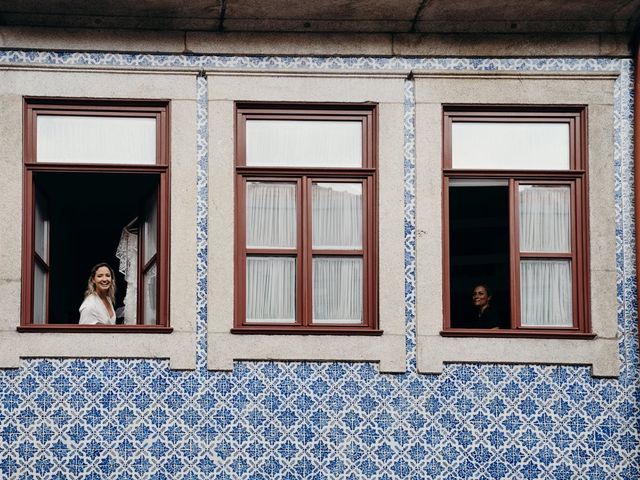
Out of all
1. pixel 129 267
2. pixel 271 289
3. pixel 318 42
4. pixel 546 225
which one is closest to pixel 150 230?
pixel 129 267

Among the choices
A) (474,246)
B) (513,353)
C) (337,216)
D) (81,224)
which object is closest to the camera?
(513,353)

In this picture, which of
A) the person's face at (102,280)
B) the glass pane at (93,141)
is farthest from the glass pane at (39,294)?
the glass pane at (93,141)

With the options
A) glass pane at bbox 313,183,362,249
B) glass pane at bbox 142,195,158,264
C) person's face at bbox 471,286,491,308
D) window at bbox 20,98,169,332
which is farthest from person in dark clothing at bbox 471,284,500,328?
glass pane at bbox 142,195,158,264

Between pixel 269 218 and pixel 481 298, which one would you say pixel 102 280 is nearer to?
pixel 269 218

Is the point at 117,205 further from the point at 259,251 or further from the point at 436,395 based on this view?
the point at 436,395

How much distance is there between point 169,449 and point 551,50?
4843 millimetres

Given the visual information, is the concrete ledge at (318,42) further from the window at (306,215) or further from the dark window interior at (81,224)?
the dark window interior at (81,224)

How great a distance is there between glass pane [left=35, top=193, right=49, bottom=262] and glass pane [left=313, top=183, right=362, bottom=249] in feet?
7.96

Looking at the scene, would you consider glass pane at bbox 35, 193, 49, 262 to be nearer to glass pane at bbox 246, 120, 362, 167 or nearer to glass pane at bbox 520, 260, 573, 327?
glass pane at bbox 246, 120, 362, 167

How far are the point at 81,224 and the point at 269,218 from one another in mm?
4586

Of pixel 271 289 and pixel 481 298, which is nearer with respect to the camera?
pixel 271 289

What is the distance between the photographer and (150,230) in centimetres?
1482

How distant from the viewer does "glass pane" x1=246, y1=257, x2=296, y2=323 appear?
1433cm

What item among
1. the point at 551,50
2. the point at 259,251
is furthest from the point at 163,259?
the point at 551,50
